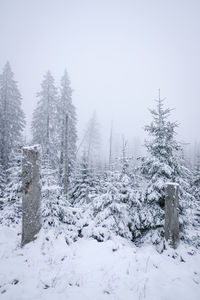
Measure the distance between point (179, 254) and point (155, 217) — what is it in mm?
1648

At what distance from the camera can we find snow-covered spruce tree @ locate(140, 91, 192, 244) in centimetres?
709

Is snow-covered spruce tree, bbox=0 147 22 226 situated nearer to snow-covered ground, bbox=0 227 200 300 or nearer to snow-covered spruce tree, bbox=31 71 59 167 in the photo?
snow-covered ground, bbox=0 227 200 300

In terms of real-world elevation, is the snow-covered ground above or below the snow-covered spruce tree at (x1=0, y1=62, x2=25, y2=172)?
below

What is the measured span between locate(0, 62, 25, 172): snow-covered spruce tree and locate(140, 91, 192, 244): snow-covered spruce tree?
54.5 ft

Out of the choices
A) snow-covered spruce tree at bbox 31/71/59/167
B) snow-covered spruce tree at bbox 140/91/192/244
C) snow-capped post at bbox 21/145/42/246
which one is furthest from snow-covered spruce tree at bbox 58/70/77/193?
snow-capped post at bbox 21/145/42/246

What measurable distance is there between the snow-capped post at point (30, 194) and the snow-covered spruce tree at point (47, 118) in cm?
1487

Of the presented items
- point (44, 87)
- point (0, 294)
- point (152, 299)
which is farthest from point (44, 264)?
point (44, 87)

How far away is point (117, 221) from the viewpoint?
22.2ft

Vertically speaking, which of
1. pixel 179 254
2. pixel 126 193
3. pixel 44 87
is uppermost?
pixel 44 87

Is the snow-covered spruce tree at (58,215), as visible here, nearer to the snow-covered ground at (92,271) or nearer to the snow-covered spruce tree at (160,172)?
the snow-covered ground at (92,271)

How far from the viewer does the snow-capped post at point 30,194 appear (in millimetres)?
5387

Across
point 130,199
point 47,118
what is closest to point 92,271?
point 130,199

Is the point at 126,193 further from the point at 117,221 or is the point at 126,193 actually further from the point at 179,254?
the point at 179,254

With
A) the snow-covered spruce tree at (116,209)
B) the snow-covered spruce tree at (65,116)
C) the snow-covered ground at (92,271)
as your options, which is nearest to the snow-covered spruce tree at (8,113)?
the snow-covered spruce tree at (65,116)
